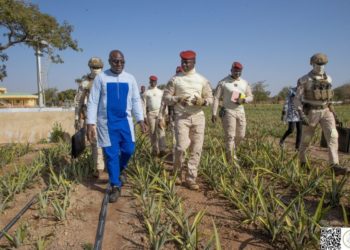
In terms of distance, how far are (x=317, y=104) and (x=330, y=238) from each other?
2.69 meters

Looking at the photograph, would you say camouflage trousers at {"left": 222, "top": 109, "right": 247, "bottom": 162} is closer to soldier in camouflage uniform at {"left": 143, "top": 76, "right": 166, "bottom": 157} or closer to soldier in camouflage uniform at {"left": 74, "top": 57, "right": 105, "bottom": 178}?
soldier in camouflage uniform at {"left": 143, "top": 76, "right": 166, "bottom": 157}

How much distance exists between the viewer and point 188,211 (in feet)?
9.88

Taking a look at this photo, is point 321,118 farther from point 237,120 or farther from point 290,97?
point 290,97

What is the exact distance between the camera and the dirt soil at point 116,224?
106 inches

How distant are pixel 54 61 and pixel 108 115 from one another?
16907 mm

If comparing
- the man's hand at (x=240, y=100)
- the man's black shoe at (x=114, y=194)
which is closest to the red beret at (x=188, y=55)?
the man's hand at (x=240, y=100)

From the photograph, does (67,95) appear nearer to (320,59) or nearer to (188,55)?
(188,55)

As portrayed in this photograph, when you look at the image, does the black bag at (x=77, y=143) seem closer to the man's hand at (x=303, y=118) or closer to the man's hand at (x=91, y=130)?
the man's hand at (x=91, y=130)

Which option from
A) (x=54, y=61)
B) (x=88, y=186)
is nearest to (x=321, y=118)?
(x=88, y=186)

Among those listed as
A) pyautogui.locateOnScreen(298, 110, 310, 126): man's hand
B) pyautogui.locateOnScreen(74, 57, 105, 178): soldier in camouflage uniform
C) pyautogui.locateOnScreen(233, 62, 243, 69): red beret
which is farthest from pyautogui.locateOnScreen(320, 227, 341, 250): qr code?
pyautogui.locateOnScreen(233, 62, 243, 69): red beret

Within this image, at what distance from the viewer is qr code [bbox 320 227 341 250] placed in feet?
7.67

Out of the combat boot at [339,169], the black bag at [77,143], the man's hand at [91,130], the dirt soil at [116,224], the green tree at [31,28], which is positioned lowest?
the dirt soil at [116,224]

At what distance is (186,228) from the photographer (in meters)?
2.58

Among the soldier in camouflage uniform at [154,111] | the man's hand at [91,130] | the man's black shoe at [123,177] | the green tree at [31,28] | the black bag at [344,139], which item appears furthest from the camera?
the green tree at [31,28]
